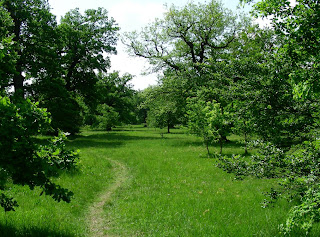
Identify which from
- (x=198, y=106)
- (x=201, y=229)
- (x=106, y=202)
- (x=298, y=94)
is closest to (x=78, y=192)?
(x=106, y=202)

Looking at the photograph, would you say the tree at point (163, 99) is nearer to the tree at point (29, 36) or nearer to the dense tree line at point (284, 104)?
the tree at point (29, 36)

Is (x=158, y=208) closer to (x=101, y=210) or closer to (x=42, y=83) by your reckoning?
(x=101, y=210)

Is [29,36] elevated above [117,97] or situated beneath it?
elevated above

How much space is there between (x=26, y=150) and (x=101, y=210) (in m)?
4.40

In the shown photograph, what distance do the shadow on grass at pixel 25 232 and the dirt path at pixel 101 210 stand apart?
2.51 feet

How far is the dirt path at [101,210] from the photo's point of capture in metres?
6.86

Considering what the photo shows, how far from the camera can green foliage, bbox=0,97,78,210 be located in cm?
427

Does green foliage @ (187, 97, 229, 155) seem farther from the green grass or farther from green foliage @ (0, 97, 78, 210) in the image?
green foliage @ (0, 97, 78, 210)

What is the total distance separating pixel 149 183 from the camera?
441 inches

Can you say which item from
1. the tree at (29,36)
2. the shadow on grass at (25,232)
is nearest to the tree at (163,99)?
the tree at (29,36)

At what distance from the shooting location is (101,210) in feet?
27.0

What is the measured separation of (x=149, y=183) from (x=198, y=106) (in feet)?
32.2

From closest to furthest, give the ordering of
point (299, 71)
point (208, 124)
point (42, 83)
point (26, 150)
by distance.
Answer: point (299, 71) < point (26, 150) < point (208, 124) < point (42, 83)

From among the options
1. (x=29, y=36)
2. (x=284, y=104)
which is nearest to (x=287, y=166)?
(x=284, y=104)
